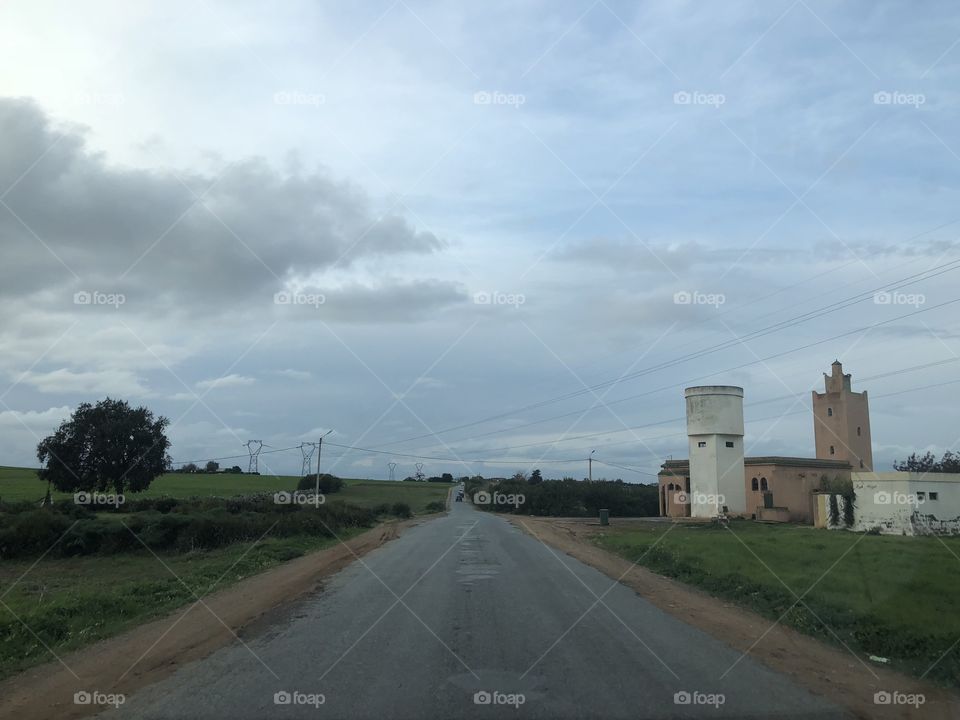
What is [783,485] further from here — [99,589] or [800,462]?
[99,589]

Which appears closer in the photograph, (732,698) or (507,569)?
(732,698)

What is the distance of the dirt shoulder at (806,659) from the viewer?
7.27 meters

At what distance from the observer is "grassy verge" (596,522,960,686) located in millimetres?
9930

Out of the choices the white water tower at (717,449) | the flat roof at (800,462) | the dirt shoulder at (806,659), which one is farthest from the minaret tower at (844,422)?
the dirt shoulder at (806,659)

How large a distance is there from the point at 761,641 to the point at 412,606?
Answer: 5.38m

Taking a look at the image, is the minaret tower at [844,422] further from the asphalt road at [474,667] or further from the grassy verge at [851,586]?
the asphalt road at [474,667]

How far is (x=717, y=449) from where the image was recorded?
4912 centimetres

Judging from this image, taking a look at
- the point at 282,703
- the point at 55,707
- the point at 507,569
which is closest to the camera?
the point at 282,703

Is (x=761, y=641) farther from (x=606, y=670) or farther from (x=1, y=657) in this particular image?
(x=1, y=657)

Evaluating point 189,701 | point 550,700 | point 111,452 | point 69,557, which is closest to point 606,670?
point 550,700

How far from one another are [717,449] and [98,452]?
44.5 metres

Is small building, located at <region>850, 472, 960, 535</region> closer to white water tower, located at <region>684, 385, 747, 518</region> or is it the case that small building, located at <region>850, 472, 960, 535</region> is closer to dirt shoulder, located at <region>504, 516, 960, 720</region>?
white water tower, located at <region>684, 385, 747, 518</region>

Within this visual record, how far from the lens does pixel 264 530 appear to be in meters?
33.1

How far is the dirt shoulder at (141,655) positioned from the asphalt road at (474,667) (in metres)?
0.46
